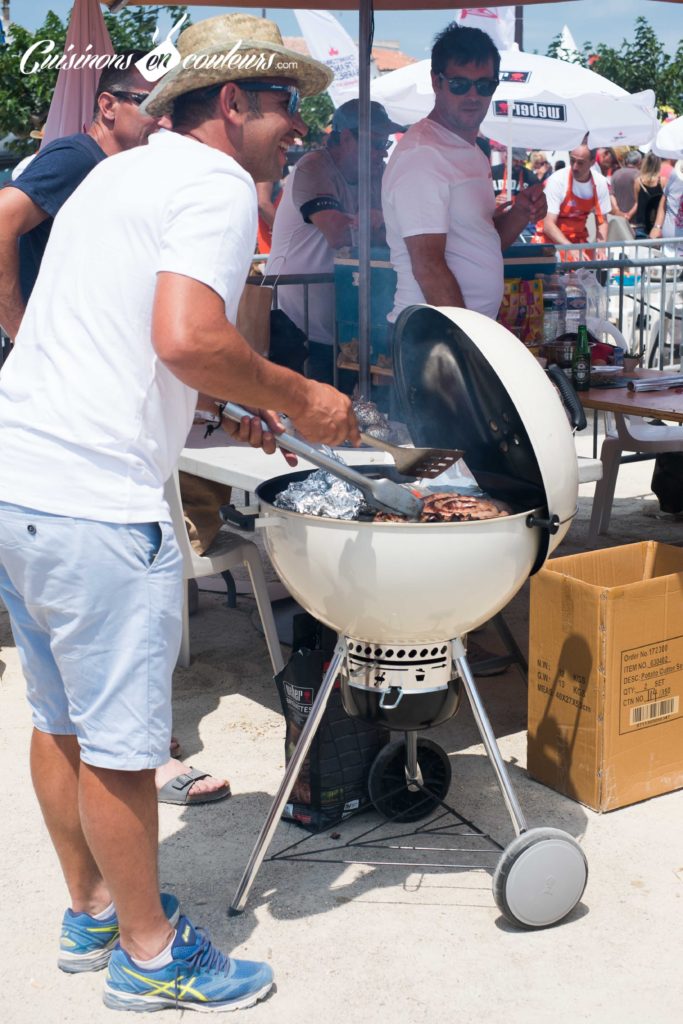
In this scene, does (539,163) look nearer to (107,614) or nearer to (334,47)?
(334,47)

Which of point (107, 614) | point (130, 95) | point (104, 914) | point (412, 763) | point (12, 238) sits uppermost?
point (130, 95)

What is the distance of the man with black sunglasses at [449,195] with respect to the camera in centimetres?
436

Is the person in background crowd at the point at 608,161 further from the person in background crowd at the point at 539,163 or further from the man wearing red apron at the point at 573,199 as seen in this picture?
the man wearing red apron at the point at 573,199

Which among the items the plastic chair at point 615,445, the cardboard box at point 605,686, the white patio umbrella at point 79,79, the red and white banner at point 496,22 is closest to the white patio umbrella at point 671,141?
the red and white banner at point 496,22

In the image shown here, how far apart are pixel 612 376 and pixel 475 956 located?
254cm

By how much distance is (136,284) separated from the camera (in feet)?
7.04

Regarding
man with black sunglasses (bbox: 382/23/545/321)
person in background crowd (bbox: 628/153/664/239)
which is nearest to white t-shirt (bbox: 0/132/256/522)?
man with black sunglasses (bbox: 382/23/545/321)

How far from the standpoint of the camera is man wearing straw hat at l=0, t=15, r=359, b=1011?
6.96 ft

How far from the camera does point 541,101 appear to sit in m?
11.6

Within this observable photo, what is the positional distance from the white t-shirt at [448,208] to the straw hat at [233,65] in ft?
5.89

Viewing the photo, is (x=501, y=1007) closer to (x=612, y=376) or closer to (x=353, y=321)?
(x=612, y=376)

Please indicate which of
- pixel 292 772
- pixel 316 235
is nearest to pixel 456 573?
pixel 292 772

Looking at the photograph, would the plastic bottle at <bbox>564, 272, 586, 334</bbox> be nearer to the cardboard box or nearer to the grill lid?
the cardboard box

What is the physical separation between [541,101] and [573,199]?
43.4 inches
